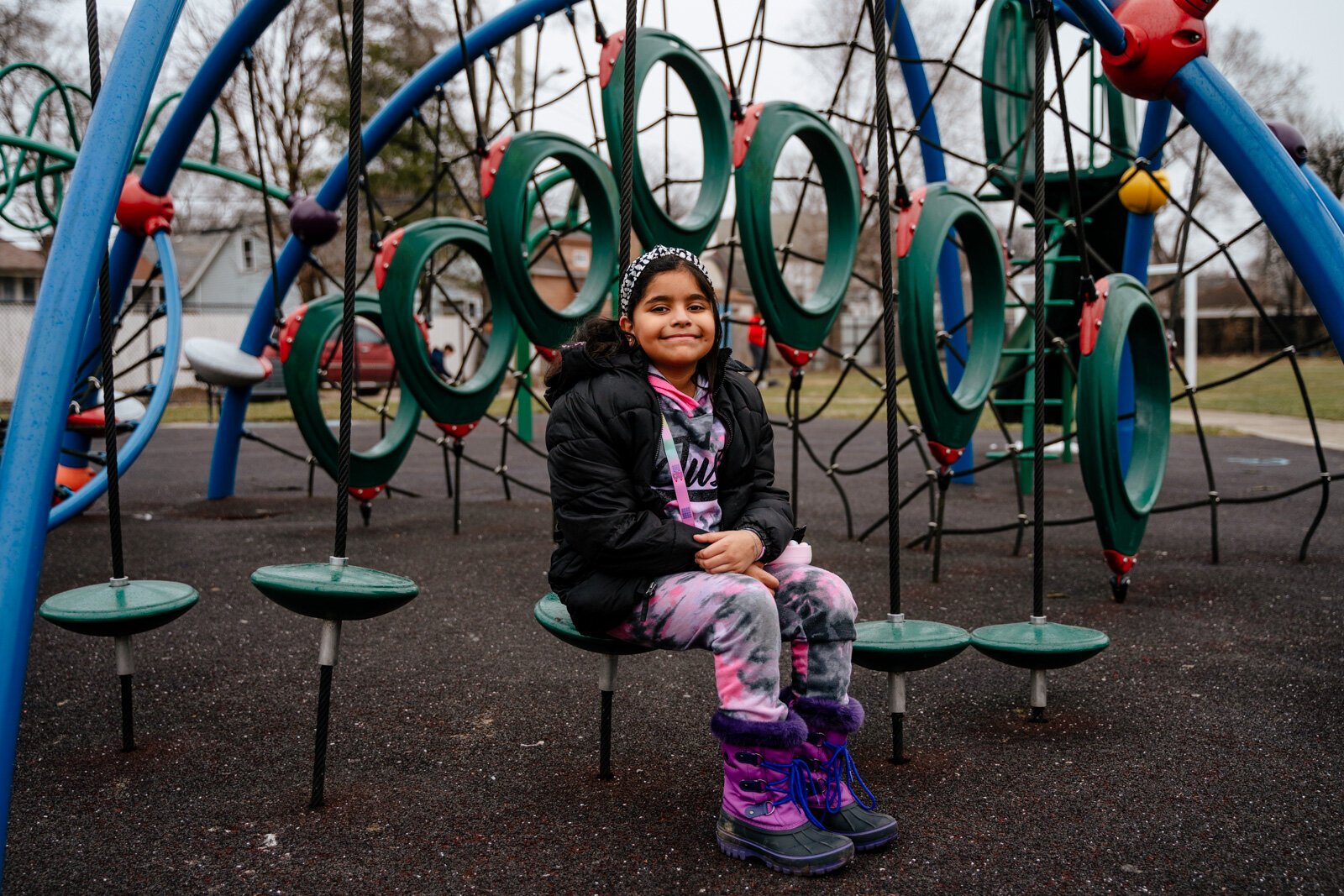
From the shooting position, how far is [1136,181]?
575 centimetres

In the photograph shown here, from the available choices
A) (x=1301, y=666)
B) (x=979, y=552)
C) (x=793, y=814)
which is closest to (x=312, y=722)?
(x=793, y=814)

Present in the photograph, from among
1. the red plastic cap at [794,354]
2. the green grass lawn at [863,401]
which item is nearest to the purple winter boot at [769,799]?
the red plastic cap at [794,354]

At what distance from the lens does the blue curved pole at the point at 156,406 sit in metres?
4.92

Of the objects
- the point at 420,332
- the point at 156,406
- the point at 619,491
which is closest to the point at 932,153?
the point at 420,332

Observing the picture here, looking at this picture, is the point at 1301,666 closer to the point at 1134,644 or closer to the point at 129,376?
the point at 1134,644

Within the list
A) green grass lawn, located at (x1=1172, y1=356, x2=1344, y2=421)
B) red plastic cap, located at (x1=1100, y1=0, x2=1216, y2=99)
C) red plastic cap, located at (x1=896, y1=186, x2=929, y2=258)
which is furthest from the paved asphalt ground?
green grass lawn, located at (x1=1172, y1=356, x2=1344, y2=421)

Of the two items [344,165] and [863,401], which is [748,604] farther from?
[863,401]

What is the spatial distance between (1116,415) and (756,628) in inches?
85.3

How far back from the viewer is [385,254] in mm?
5031

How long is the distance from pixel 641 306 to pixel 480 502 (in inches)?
187

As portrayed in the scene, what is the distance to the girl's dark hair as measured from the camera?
7.17ft

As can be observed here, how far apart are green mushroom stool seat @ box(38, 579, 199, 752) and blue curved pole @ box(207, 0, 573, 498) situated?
3.29 m

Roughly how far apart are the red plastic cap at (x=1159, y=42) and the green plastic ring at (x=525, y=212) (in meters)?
2.41

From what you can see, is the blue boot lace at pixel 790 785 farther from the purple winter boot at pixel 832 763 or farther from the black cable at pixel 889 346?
the black cable at pixel 889 346
